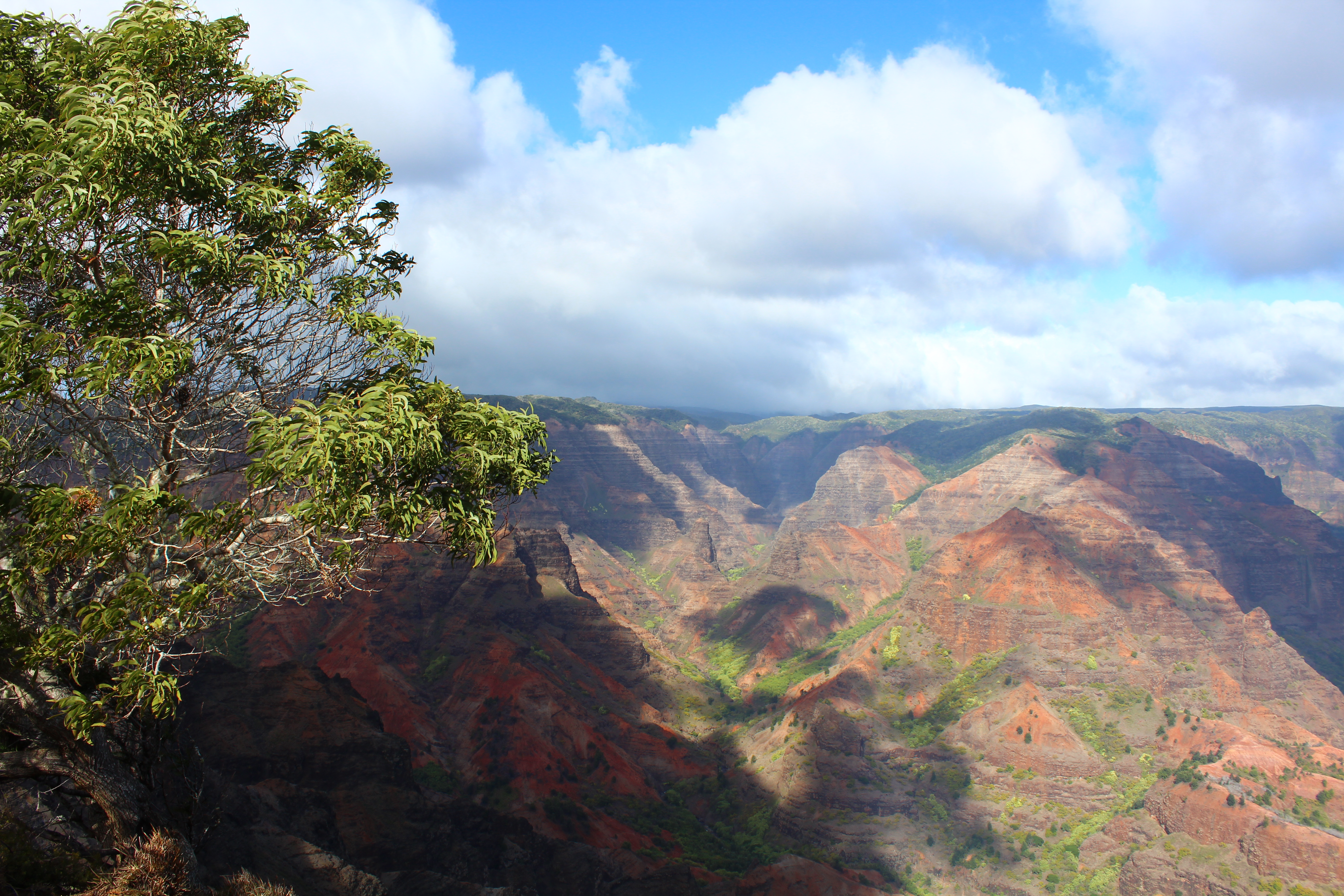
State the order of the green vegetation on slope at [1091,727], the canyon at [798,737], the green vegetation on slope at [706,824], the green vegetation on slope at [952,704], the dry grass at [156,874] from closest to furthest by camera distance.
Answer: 1. the dry grass at [156,874]
2. the canyon at [798,737]
3. the green vegetation on slope at [706,824]
4. the green vegetation on slope at [1091,727]
5. the green vegetation on slope at [952,704]

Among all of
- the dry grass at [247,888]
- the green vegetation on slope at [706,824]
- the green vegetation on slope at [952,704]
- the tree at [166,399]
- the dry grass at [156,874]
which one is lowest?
the green vegetation on slope at [706,824]

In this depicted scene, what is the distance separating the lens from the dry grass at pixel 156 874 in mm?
12539

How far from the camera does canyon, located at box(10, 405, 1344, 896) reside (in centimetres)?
4822

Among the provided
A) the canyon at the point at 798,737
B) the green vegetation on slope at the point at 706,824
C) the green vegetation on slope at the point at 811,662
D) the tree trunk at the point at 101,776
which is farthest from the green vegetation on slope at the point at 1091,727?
the tree trunk at the point at 101,776

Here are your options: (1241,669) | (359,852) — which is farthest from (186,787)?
(1241,669)

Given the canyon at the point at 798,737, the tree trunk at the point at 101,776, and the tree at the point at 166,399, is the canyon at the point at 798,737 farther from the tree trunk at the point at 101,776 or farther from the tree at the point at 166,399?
the tree at the point at 166,399

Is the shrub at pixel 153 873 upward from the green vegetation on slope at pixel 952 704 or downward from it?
upward

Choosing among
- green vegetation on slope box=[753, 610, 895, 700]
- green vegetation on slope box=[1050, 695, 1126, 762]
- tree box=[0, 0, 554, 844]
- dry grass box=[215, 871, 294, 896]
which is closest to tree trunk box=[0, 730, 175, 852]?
tree box=[0, 0, 554, 844]

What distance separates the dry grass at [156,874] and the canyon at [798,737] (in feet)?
16.9

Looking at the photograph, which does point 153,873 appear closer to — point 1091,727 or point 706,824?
point 706,824

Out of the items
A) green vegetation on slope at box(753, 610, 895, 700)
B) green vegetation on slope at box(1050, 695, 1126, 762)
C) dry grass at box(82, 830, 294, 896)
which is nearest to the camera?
dry grass at box(82, 830, 294, 896)

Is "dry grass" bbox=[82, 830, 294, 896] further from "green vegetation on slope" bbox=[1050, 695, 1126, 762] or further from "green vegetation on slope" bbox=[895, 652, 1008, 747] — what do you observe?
"green vegetation on slope" bbox=[1050, 695, 1126, 762]

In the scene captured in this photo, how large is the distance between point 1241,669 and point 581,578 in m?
123

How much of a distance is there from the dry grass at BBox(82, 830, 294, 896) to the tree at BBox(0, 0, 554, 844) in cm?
72
